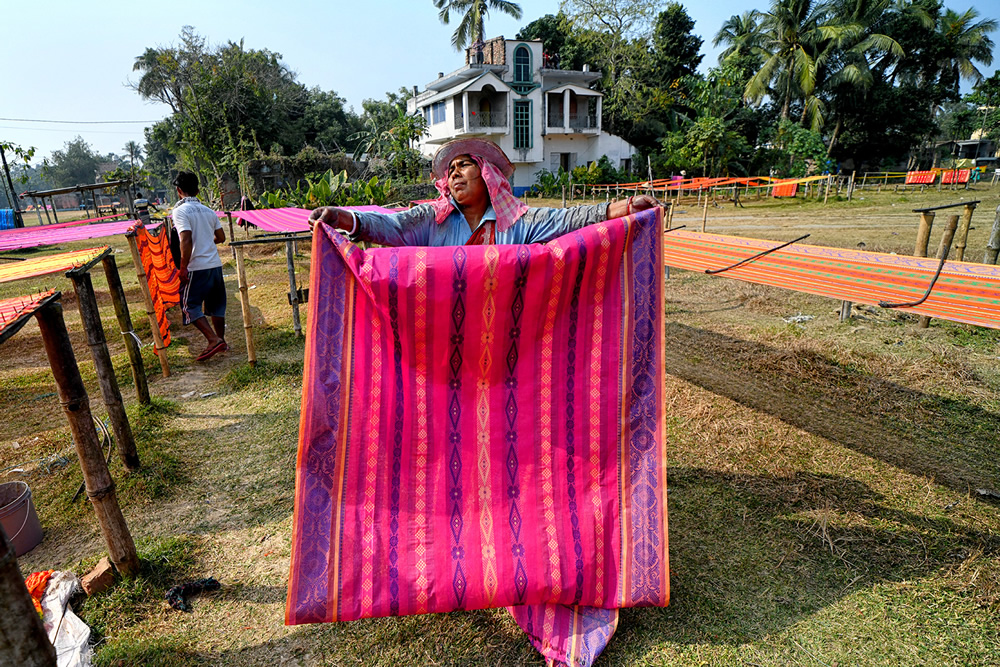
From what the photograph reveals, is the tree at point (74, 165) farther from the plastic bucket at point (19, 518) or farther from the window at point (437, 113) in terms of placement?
the plastic bucket at point (19, 518)

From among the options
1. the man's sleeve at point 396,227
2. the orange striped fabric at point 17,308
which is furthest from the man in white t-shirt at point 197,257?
the man's sleeve at point 396,227

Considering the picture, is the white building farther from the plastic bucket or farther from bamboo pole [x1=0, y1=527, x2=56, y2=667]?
bamboo pole [x1=0, y1=527, x2=56, y2=667]

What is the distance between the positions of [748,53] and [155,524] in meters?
33.2

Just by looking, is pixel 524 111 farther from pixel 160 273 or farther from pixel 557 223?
pixel 557 223

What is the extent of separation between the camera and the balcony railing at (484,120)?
1014 inches

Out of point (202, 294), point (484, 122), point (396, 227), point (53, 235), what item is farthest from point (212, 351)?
point (484, 122)

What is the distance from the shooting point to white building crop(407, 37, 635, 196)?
1022 inches

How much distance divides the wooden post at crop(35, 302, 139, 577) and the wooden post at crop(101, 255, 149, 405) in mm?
1641

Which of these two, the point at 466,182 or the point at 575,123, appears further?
the point at 575,123

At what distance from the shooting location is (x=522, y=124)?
87.9 ft

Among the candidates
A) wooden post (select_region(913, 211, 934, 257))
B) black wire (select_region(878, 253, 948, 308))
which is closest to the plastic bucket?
black wire (select_region(878, 253, 948, 308))

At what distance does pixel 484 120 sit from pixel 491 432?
26.4 metres

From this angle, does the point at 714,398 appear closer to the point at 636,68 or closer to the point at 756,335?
the point at 756,335

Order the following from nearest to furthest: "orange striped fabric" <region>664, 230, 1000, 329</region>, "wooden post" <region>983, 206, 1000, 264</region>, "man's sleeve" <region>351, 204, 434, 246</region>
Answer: "man's sleeve" <region>351, 204, 434, 246</region>, "orange striped fabric" <region>664, 230, 1000, 329</region>, "wooden post" <region>983, 206, 1000, 264</region>
